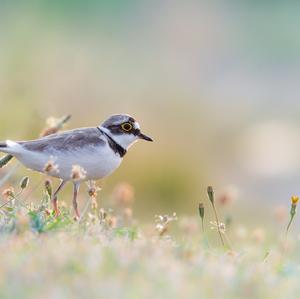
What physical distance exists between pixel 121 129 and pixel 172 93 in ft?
38.1

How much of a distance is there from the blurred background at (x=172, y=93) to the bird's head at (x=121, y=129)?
0.87 metres

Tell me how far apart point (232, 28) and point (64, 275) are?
27.0 metres

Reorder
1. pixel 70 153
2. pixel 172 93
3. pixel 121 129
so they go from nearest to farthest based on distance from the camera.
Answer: pixel 70 153 < pixel 121 129 < pixel 172 93

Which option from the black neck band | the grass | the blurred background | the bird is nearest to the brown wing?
the bird

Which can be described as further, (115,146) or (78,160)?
(115,146)

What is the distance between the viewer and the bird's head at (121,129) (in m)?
7.50

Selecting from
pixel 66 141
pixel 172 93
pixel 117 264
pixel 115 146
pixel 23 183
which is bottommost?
pixel 117 264

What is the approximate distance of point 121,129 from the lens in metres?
7.55

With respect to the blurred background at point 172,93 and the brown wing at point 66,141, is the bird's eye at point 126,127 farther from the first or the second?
the blurred background at point 172,93

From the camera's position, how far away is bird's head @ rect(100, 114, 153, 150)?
24.6 feet

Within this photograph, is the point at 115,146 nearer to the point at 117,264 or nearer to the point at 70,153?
the point at 70,153

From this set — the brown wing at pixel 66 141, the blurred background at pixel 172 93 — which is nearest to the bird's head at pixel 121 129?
the brown wing at pixel 66 141

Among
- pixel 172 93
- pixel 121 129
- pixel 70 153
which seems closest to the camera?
pixel 70 153

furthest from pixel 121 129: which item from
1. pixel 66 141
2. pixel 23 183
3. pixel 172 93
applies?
pixel 172 93
